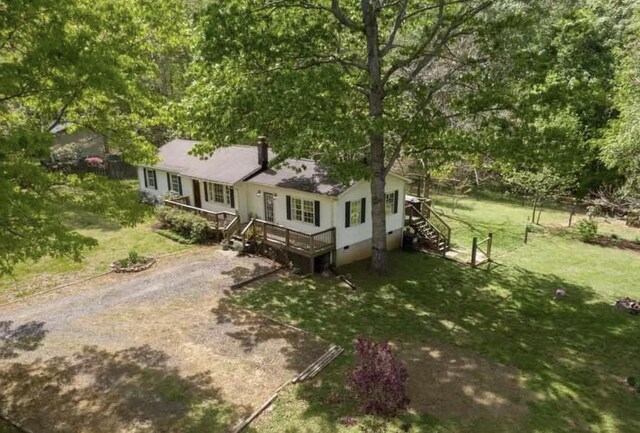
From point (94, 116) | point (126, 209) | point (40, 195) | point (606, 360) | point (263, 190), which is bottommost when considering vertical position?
point (606, 360)

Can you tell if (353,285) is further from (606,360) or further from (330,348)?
(606,360)

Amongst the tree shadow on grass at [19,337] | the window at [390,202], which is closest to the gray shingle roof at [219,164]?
the window at [390,202]

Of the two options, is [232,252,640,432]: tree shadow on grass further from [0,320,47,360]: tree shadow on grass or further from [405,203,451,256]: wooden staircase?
[0,320,47,360]: tree shadow on grass

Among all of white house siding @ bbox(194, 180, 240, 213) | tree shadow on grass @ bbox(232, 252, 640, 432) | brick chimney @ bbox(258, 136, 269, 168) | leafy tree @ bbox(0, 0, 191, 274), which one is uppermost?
leafy tree @ bbox(0, 0, 191, 274)

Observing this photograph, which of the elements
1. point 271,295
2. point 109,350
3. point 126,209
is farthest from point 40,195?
point 271,295

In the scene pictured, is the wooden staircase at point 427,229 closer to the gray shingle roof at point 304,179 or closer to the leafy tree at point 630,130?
the gray shingle roof at point 304,179

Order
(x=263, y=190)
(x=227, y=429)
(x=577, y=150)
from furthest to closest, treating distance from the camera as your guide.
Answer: (x=263, y=190) < (x=577, y=150) < (x=227, y=429)

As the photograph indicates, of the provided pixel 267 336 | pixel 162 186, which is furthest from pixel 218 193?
pixel 267 336

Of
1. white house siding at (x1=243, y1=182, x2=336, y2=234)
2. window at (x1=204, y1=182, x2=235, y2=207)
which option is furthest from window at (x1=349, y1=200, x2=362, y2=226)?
window at (x1=204, y1=182, x2=235, y2=207)
